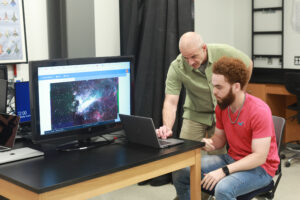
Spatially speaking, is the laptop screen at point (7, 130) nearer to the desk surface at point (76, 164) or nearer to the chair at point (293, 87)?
the desk surface at point (76, 164)

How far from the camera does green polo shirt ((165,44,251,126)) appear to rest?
2.84 meters

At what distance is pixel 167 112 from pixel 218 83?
2.00ft

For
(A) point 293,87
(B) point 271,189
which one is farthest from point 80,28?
(A) point 293,87

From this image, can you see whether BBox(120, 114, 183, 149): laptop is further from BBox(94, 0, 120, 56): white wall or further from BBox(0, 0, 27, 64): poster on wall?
BBox(94, 0, 120, 56): white wall

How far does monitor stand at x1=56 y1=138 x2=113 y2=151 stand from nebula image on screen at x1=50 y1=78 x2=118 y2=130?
0.11m

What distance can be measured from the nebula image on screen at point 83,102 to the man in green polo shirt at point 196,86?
1.49 feet

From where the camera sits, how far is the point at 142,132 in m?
2.29

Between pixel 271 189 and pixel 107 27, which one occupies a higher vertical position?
pixel 107 27

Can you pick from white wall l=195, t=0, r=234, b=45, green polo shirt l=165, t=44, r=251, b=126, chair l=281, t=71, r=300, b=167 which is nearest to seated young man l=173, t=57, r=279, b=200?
green polo shirt l=165, t=44, r=251, b=126

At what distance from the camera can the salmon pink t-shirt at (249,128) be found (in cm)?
224

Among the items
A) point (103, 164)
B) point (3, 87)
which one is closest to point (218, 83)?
point (103, 164)

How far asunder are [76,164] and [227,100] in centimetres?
86

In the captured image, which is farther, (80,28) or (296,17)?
(296,17)

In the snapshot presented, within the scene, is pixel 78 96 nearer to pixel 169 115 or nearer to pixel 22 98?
pixel 22 98
